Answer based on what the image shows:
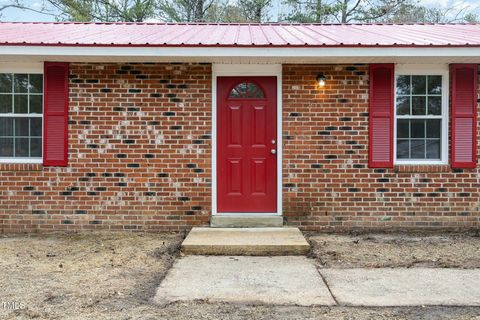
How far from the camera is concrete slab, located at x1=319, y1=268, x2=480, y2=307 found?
12.9 ft

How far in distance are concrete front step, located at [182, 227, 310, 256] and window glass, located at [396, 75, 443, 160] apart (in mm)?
2363

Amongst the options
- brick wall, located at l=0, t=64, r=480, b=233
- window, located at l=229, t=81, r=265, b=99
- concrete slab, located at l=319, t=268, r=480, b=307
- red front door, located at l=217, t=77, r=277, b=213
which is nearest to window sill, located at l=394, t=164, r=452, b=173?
brick wall, located at l=0, t=64, r=480, b=233

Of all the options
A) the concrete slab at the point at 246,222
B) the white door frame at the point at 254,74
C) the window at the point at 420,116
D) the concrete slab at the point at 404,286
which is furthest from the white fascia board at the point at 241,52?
the concrete slab at the point at 404,286

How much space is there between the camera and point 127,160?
695cm

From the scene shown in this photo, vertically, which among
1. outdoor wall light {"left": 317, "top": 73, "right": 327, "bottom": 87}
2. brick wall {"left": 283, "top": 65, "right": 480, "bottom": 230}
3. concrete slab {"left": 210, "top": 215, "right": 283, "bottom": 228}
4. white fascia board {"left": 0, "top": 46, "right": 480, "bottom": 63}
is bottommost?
concrete slab {"left": 210, "top": 215, "right": 283, "bottom": 228}

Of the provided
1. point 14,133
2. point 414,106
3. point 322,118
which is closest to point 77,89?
point 14,133

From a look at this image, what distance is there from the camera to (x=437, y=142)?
708cm

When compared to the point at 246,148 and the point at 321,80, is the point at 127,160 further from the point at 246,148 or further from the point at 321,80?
the point at 321,80

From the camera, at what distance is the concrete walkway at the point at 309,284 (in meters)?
3.99

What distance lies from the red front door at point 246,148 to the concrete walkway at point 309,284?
6.04ft

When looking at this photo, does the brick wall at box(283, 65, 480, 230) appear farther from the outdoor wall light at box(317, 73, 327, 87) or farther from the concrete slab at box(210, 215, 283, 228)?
the concrete slab at box(210, 215, 283, 228)

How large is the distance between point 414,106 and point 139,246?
4.66 m

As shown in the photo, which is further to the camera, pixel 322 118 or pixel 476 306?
pixel 322 118

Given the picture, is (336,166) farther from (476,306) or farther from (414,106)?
(476,306)
